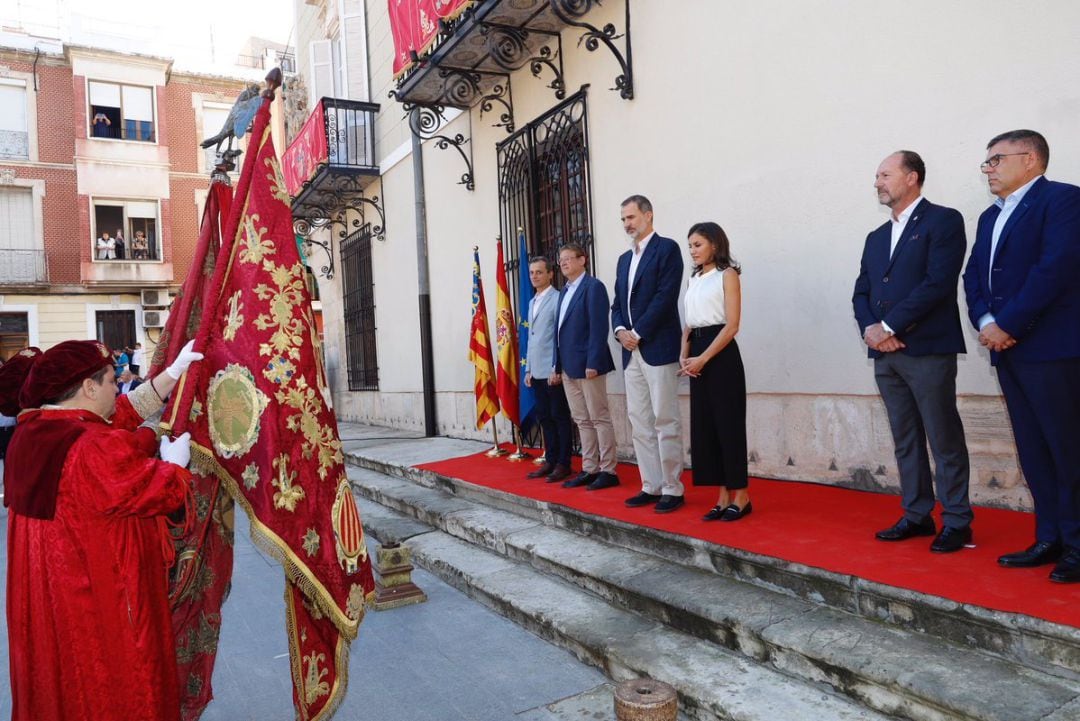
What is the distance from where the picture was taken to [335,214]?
12.8 metres

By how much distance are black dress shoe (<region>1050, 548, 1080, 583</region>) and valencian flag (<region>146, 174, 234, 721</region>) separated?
2770 millimetres

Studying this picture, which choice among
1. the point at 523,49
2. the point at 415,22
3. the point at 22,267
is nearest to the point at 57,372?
the point at 523,49

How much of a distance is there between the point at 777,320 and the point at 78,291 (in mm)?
21170

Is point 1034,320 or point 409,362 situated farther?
point 409,362

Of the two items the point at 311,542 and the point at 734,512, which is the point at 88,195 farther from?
the point at 311,542

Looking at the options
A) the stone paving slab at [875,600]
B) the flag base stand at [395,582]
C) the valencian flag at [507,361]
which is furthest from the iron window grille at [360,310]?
the stone paving slab at [875,600]

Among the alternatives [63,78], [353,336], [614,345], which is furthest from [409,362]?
[63,78]

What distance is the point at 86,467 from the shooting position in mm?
1952

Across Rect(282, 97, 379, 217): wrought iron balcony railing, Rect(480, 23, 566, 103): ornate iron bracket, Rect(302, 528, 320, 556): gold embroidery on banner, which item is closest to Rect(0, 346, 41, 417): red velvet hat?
Rect(302, 528, 320, 556): gold embroidery on banner

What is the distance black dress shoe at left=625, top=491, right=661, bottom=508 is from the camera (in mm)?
4203

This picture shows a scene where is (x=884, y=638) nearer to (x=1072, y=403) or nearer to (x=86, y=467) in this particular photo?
(x=1072, y=403)

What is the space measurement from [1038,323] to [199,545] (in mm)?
2961

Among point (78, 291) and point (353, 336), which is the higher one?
point (78, 291)

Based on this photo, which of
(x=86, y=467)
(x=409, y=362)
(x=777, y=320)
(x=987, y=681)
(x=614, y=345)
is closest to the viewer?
(x=86, y=467)
